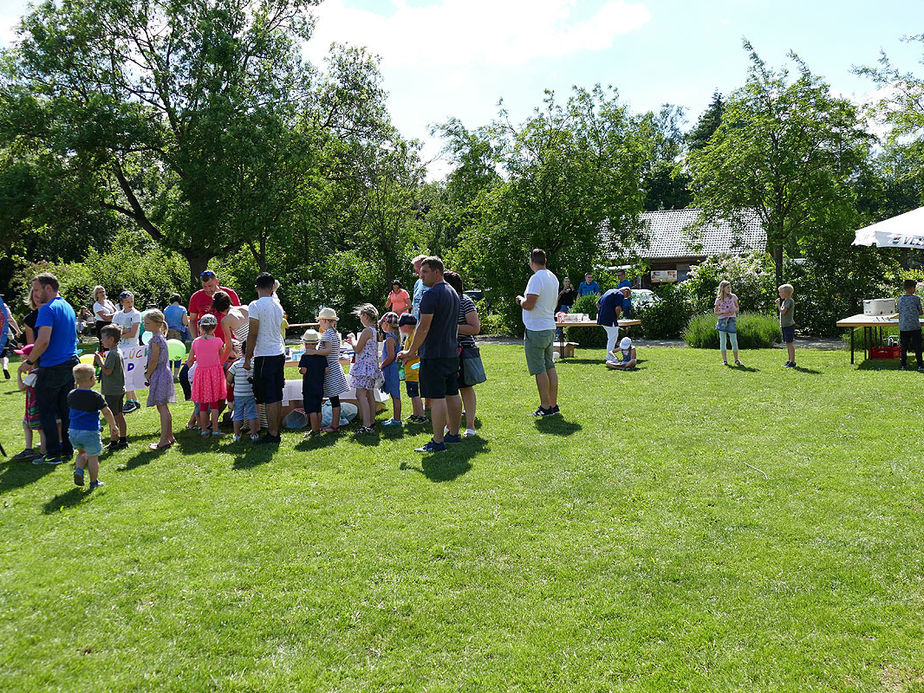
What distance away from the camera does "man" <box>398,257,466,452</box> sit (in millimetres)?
6438

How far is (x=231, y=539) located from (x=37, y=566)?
3.89 ft

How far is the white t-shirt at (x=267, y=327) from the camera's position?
703 cm

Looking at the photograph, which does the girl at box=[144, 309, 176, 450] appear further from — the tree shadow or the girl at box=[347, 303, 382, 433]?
the tree shadow

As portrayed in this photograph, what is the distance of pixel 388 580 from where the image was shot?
3.89m

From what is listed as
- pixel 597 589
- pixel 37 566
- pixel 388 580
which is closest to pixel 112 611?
pixel 37 566

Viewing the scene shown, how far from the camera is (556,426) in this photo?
25.2 feet

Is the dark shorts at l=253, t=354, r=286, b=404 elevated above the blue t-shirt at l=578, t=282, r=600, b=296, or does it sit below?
below

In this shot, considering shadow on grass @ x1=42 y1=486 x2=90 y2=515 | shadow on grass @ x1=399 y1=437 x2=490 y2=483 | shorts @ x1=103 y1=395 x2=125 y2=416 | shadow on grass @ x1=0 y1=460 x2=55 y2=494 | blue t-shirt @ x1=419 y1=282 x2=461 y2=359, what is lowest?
shadow on grass @ x1=399 y1=437 x2=490 y2=483

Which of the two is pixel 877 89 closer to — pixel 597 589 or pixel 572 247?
pixel 572 247

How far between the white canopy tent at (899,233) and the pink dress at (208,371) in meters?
10.4

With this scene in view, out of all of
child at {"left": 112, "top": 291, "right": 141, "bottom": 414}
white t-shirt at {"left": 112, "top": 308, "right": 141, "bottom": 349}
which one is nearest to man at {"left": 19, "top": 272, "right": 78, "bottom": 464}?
child at {"left": 112, "top": 291, "right": 141, "bottom": 414}

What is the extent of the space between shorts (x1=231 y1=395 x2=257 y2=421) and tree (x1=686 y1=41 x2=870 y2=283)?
53.7 ft

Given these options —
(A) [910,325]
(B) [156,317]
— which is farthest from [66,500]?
(A) [910,325]

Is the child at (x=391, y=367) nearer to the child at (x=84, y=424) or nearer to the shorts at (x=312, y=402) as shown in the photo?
the shorts at (x=312, y=402)
